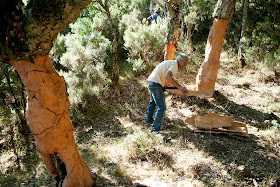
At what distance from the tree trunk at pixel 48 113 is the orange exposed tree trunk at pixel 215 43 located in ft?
13.0

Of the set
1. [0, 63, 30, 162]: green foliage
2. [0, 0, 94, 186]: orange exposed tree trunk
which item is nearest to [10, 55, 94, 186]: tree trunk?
[0, 0, 94, 186]: orange exposed tree trunk

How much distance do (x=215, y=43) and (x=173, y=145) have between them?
3114 mm

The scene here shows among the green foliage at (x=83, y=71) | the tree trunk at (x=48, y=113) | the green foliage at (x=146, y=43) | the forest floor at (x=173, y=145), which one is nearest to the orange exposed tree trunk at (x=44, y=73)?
the tree trunk at (x=48, y=113)

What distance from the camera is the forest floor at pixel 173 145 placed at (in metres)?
3.18

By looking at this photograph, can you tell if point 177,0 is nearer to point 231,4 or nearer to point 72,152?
point 231,4

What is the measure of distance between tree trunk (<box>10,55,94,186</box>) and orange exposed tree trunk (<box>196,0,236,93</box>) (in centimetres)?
397

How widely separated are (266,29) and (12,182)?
969 cm

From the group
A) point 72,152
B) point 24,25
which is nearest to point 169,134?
point 72,152

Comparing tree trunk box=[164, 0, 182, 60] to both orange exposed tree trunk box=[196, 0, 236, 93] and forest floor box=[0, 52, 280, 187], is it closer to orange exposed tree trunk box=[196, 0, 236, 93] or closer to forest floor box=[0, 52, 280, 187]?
orange exposed tree trunk box=[196, 0, 236, 93]

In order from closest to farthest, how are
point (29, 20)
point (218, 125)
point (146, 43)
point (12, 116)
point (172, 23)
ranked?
point (29, 20), point (218, 125), point (12, 116), point (172, 23), point (146, 43)

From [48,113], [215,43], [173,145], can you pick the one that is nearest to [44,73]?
[48,113]

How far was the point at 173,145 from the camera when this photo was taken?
12.9 feet

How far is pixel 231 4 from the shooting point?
4965 mm

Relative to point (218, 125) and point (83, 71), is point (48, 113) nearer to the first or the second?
point (218, 125)
